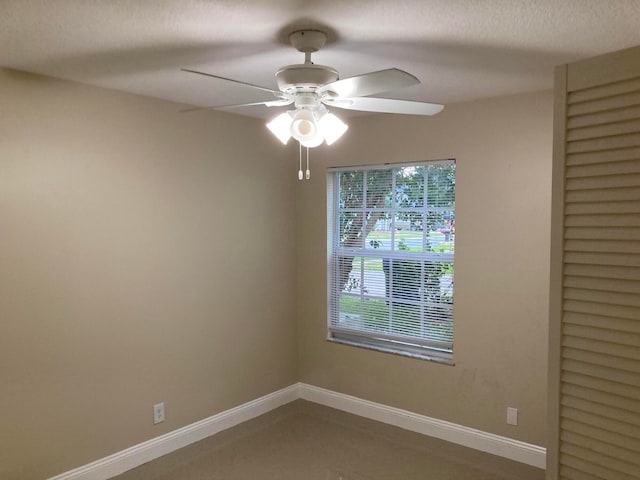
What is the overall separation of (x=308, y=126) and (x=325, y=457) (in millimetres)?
A: 2201

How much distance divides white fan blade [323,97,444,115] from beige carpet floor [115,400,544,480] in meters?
2.13

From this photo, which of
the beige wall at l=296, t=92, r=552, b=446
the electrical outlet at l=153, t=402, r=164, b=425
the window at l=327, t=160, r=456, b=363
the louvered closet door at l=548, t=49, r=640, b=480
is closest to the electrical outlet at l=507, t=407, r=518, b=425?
the beige wall at l=296, t=92, r=552, b=446

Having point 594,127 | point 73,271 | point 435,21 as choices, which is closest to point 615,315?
point 594,127

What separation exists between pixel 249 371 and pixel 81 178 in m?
1.89

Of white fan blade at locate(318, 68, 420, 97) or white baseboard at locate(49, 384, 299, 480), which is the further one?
white baseboard at locate(49, 384, 299, 480)

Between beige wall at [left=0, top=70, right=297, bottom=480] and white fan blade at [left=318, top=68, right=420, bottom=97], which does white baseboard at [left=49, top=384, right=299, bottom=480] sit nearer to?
beige wall at [left=0, top=70, right=297, bottom=480]

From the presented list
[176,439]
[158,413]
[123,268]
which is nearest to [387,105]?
[123,268]

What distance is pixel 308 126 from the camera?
208 centimetres

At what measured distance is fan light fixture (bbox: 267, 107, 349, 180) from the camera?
2074 mm

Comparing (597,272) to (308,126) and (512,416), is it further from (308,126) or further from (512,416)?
(512,416)

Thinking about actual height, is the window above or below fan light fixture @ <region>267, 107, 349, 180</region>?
below

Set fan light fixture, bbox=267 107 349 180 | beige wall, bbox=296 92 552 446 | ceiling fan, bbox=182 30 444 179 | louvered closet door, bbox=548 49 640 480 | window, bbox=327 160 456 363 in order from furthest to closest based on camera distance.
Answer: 1. window, bbox=327 160 456 363
2. beige wall, bbox=296 92 552 446
3. fan light fixture, bbox=267 107 349 180
4. ceiling fan, bbox=182 30 444 179
5. louvered closet door, bbox=548 49 640 480

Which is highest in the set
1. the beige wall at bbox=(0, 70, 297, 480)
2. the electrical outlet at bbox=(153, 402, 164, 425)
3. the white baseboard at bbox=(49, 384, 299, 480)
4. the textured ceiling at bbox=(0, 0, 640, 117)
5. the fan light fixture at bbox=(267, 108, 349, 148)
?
the textured ceiling at bbox=(0, 0, 640, 117)

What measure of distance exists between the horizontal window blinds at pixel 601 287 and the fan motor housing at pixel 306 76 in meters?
0.93
